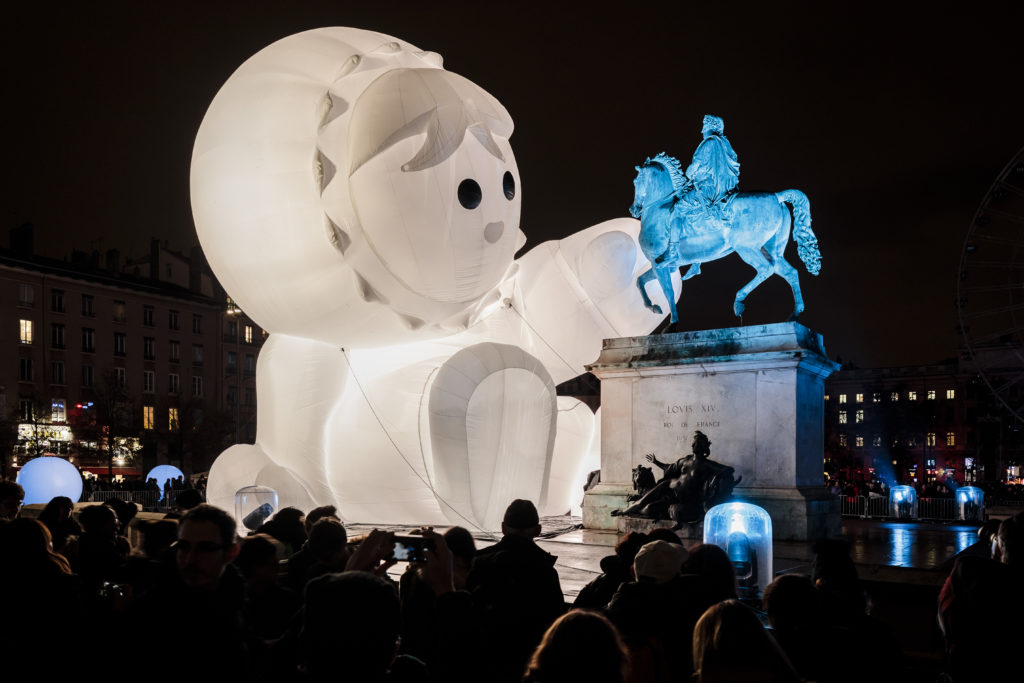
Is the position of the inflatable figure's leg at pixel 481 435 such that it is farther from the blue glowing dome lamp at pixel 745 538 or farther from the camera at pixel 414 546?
the camera at pixel 414 546

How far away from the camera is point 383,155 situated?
12.8 m

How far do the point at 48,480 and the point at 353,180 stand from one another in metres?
7.35

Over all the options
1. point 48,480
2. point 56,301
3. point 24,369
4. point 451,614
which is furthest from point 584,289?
point 56,301

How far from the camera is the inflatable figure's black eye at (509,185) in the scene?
13883 millimetres

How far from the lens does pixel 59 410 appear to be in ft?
177

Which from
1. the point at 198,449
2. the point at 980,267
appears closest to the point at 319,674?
the point at 980,267

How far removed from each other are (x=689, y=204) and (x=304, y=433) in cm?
810

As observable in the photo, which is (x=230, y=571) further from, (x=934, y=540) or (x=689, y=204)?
(x=934, y=540)

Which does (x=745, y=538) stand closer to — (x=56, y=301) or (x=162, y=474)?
(x=162, y=474)

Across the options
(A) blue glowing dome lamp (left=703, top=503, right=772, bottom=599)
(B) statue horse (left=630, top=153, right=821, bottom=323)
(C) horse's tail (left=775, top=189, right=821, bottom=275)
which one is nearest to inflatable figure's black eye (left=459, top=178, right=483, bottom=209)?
(B) statue horse (left=630, top=153, right=821, bottom=323)

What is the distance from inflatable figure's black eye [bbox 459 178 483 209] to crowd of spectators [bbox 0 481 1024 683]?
8.82 meters

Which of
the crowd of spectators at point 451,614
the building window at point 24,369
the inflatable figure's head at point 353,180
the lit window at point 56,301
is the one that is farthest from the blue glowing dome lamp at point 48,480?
the lit window at point 56,301

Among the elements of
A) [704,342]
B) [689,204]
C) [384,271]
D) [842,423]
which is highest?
[689,204]

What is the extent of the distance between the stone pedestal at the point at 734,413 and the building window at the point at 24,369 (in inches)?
1892
